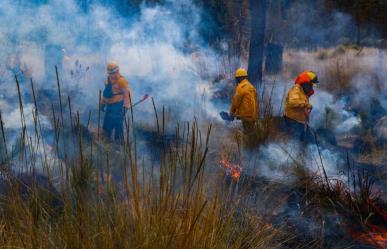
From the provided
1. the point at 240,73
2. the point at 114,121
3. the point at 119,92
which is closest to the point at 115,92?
the point at 119,92

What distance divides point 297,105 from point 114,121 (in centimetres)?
187

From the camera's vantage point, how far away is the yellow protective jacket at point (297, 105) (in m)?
5.98

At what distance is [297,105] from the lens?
19.6 feet

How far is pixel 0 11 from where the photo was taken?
600 cm

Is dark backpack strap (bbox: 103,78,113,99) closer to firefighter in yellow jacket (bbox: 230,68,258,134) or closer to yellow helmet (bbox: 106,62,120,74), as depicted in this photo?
yellow helmet (bbox: 106,62,120,74)

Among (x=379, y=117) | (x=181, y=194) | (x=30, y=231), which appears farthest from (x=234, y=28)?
(x=30, y=231)

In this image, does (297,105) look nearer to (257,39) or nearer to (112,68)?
(257,39)

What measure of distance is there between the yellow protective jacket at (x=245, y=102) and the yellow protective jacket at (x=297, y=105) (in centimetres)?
36

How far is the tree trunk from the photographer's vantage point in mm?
6605

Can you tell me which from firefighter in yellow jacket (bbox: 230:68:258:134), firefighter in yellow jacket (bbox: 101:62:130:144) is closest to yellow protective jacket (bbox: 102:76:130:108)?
firefighter in yellow jacket (bbox: 101:62:130:144)

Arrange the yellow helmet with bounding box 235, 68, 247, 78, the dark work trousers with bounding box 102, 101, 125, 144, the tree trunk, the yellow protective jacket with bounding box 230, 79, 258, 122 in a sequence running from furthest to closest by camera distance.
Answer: the tree trunk
the yellow helmet with bounding box 235, 68, 247, 78
the yellow protective jacket with bounding box 230, 79, 258, 122
the dark work trousers with bounding box 102, 101, 125, 144

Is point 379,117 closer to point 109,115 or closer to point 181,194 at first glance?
point 109,115

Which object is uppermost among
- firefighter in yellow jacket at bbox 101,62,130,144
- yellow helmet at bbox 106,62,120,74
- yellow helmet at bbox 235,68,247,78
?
yellow helmet at bbox 106,62,120,74

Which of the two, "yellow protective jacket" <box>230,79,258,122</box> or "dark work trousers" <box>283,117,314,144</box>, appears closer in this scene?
"yellow protective jacket" <box>230,79,258,122</box>
